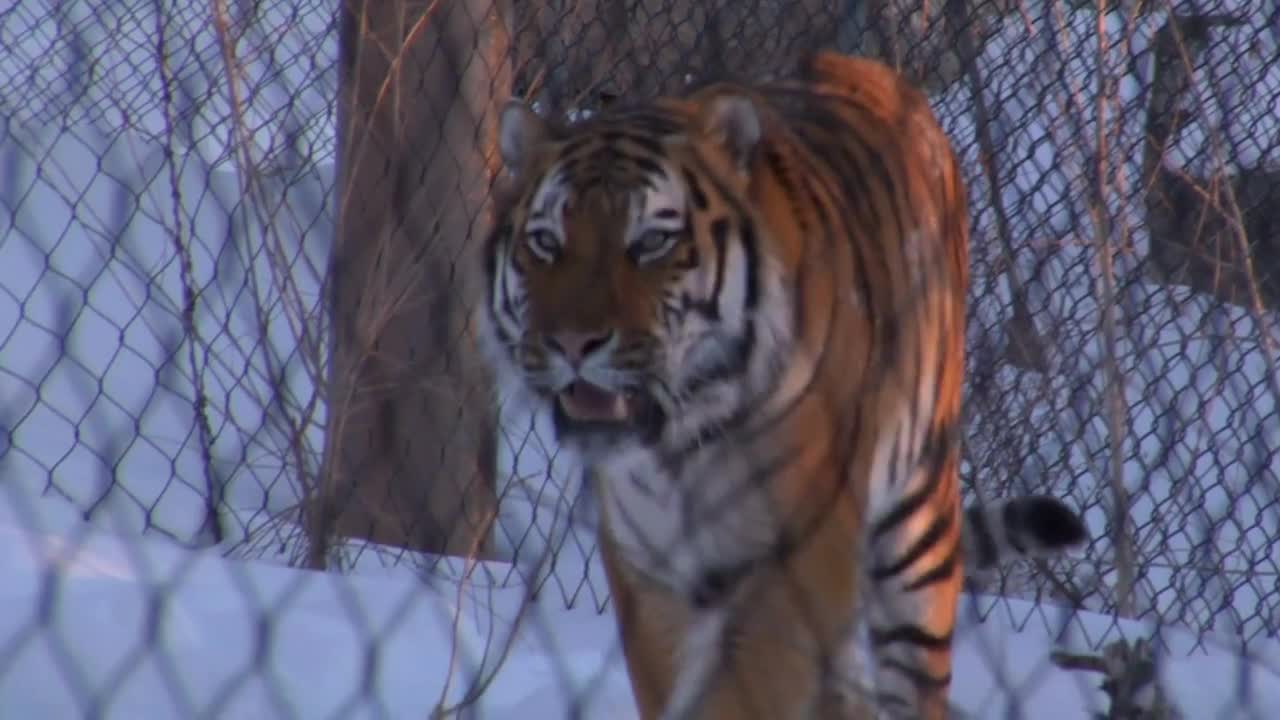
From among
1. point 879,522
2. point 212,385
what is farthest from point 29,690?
point 212,385

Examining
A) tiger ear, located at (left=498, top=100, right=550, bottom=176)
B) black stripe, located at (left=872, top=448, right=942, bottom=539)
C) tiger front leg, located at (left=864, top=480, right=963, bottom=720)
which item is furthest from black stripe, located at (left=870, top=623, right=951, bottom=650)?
tiger ear, located at (left=498, top=100, right=550, bottom=176)

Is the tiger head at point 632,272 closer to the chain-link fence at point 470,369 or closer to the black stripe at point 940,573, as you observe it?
the chain-link fence at point 470,369

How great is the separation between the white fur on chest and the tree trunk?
0.62m

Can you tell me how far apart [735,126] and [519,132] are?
0.77 ft

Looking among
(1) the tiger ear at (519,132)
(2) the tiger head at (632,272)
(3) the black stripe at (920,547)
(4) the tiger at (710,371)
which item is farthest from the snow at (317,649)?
(1) the tiger ear at (519,132)

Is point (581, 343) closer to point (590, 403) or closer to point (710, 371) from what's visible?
point (590, 403)

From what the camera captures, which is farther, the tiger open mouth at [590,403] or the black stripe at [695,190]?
the black stripe at [695,190]

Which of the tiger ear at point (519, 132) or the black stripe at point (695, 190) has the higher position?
the tiger ear at point (519, 132)

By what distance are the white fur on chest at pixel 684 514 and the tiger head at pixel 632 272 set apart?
57 mm

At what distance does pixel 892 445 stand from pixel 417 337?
1014mm

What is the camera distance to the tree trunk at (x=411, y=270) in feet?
8.68

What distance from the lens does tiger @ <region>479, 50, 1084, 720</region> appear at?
1.83 meters

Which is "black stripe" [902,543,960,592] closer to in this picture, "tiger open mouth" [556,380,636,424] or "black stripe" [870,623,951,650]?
"black stripe" [870,623,951,650]

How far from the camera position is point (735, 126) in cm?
197
